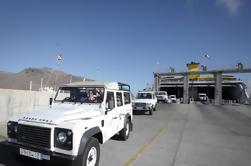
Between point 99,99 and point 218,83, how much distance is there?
40438 mm

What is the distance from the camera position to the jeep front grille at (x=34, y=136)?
161 inches

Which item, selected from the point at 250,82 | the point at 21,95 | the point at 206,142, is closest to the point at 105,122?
the point at 206,142

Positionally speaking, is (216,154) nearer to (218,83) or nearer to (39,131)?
(39,131)

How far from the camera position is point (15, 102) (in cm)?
1023

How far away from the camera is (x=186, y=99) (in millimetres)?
44312

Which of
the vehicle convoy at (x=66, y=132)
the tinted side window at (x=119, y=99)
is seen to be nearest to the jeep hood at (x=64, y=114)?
the vehicle convoy at (x=66, y=132)

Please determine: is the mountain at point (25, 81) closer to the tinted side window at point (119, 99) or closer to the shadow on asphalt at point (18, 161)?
the tinted side window at point (119, 99)

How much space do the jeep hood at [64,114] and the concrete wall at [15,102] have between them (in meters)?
3.91

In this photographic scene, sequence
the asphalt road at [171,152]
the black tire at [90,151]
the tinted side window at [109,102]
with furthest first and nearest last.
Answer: the tinted side window at [109,102] → the asphalt road at [171,152] → the black tire at [90,151]

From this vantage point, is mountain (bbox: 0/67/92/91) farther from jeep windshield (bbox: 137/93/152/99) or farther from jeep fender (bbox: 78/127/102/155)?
jeep fender (bbox: 78/127/102/155)

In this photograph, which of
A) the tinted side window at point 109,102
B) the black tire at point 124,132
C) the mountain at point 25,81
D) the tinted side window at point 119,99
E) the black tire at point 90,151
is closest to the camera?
the black tire at point 90,151

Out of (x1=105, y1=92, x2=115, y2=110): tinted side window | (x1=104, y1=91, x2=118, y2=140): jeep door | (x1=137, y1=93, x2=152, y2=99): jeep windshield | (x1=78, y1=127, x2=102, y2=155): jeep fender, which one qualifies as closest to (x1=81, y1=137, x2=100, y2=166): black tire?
(x1=78, y1=127, x2=102, y2=155): jeep fender

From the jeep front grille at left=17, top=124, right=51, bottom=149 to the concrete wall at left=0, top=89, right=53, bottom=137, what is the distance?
4.09 meters

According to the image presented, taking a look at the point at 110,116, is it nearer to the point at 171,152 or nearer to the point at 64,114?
the point at 64,114
